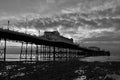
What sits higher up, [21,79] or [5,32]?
[5,32]

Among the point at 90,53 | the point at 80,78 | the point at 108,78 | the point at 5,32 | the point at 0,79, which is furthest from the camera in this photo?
the point at 90,53

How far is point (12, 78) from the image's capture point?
22.2 m

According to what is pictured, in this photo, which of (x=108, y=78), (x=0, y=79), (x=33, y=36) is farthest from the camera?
(x=33, y=36)

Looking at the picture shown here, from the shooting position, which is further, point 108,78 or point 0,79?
point 0,79

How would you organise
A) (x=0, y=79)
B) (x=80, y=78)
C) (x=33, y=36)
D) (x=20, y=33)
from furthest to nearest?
(x=33, y=36) → (x=20, y=33) → (x=0, y=79) → (x=80, y=78)

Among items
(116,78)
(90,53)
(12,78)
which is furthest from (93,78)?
(90,53)

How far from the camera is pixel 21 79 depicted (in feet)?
71.2

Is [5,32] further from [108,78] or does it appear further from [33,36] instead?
[108,78]

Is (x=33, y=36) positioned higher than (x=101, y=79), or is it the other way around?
(x=33, y=36)

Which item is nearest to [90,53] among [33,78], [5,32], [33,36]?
[33,36]

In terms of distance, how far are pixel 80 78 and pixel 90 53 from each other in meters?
133

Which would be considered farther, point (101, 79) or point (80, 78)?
point (80, 78)

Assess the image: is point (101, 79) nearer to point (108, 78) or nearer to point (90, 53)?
point (108, 78)

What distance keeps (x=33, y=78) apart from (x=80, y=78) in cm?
574
